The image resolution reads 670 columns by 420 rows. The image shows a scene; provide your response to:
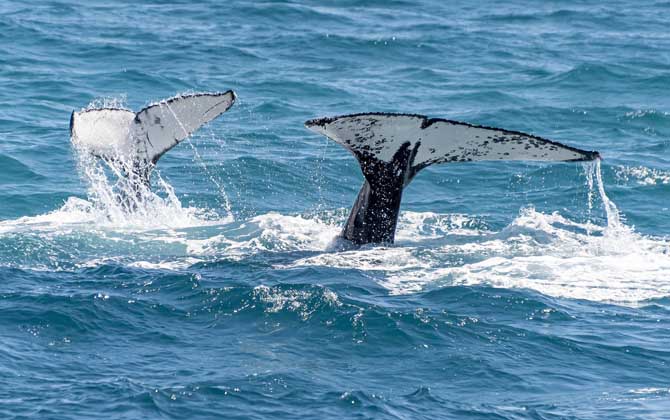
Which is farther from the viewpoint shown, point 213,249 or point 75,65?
point 75,65

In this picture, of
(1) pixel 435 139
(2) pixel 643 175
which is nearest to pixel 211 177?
(2) pixel 643 175

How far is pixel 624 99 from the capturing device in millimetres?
25562

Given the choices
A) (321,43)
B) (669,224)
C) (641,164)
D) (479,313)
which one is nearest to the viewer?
(479,313)

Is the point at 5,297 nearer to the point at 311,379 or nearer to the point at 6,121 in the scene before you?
the point at 311,379

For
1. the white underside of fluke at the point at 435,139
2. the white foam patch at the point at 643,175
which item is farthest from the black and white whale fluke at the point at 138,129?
the white foam patch at the point at 643,175

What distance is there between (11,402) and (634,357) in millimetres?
5633

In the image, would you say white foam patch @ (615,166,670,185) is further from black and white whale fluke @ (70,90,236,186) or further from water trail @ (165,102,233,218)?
black and white whale fluke @ (70,90,236,186)

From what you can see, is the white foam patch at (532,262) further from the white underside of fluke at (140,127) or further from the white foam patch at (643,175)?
the white foam patch at (643,175)

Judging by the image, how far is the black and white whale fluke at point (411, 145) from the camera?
12109 mm

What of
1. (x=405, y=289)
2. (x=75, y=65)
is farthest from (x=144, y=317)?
(x=75, y=65)

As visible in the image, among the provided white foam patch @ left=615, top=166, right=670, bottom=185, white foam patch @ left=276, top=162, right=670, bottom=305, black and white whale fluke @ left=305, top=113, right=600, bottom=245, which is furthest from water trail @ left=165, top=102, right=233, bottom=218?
white foam patch @ left=615, top=166, right=670, bottom=185

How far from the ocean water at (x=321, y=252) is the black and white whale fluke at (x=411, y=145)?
103 centimetres

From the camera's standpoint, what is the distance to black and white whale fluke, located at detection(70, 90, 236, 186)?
1448 cm

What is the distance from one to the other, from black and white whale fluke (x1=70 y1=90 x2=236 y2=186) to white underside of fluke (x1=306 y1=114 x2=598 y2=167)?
2.45 m
